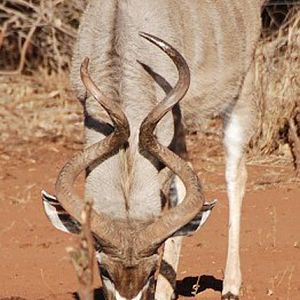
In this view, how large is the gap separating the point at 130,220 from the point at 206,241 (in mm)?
3412

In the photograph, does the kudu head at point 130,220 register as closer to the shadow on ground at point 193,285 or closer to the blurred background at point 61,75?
the shadow on ground at point 193,285

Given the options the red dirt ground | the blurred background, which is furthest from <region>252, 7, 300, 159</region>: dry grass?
the red dirt ground

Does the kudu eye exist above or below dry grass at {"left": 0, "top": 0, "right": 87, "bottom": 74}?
below

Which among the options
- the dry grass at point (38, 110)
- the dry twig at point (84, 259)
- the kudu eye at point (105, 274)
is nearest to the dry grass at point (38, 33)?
the dry grass at point (38, 110)

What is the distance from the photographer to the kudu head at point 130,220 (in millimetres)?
7719

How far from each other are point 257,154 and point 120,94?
21.1 ft

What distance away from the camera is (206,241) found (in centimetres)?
1121

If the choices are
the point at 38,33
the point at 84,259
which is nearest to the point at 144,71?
the point at 84,259

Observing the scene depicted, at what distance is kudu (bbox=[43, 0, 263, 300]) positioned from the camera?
7750 millimetres

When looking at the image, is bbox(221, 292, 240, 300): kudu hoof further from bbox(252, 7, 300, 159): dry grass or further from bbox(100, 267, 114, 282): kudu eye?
bbox(252, 7, 300, 159): dry grass

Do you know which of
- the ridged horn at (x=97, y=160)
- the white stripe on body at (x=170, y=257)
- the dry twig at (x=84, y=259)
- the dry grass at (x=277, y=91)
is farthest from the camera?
the dry grass at (x=277, y=91)

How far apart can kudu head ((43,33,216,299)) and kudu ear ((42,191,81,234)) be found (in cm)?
9

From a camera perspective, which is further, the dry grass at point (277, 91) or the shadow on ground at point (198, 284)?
the dry grass at point (277, 91)

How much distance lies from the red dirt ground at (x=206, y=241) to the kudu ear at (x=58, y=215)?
1664 mm
